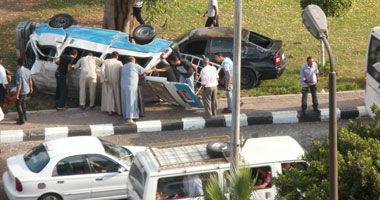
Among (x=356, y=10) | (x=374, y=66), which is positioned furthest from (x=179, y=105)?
(x=356, y=10)

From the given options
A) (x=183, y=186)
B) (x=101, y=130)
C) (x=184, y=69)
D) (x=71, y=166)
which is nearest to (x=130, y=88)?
(x=101, y=130)

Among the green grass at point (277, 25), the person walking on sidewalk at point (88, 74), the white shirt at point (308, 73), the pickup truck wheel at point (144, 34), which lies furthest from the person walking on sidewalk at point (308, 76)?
the person walking on sidewalk at point (88, 74)

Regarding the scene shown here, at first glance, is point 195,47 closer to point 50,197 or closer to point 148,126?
point 148,126

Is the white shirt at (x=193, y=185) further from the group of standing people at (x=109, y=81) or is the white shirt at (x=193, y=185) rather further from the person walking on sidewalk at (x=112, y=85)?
the person walking on sidewalk at (x=112, y=85)

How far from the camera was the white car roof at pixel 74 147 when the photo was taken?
10.3 metres

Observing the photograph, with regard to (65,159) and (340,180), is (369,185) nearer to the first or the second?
(340,180)

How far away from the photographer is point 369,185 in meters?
7.29

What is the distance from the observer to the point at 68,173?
1023 cm

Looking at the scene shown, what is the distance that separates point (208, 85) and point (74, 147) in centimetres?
423

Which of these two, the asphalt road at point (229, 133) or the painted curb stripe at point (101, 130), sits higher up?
the painted curb stripe at point (101, 130)

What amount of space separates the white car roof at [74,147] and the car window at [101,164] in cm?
12

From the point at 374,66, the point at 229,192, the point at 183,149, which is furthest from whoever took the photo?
the point at 374,66

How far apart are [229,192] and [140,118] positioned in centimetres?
730

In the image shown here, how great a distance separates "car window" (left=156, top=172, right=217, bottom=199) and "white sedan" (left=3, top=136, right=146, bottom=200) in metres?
1.63
